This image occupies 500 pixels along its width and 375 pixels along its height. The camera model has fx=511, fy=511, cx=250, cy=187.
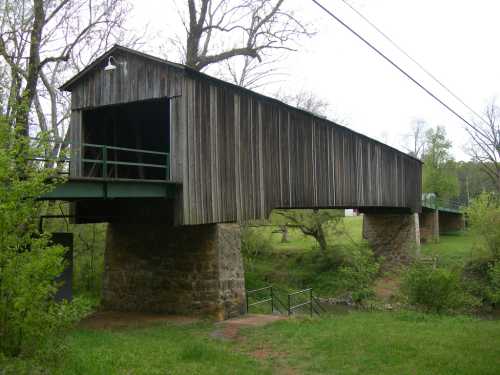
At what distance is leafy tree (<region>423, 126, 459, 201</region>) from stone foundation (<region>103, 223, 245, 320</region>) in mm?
28051

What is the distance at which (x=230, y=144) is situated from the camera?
44.8 feet

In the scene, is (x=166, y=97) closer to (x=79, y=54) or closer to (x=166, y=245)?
(x=166, y=245)

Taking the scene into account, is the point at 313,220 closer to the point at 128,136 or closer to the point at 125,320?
the point at 128,136

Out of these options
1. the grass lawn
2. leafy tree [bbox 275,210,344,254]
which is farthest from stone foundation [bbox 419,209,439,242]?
the grass lawn

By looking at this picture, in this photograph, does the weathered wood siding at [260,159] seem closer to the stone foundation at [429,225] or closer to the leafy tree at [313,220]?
the leafy tree at [313,220]

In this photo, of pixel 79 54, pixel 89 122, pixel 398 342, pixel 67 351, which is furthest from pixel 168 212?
pixel 79 54

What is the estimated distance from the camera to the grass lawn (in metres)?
8.02

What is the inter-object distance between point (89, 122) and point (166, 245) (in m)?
4.10

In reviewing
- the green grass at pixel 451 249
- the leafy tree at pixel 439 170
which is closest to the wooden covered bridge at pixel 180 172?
the green grass at pixel 451 249

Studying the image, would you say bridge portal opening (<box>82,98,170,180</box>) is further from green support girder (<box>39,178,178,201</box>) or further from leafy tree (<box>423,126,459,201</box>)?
leafy tree (<box>423,126,459,201</box>)

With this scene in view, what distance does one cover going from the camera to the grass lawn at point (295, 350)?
802 centimetres

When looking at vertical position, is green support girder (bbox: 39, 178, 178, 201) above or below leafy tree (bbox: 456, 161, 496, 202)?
below

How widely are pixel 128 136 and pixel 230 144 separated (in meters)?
3.76

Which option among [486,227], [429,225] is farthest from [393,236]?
[429,225]
